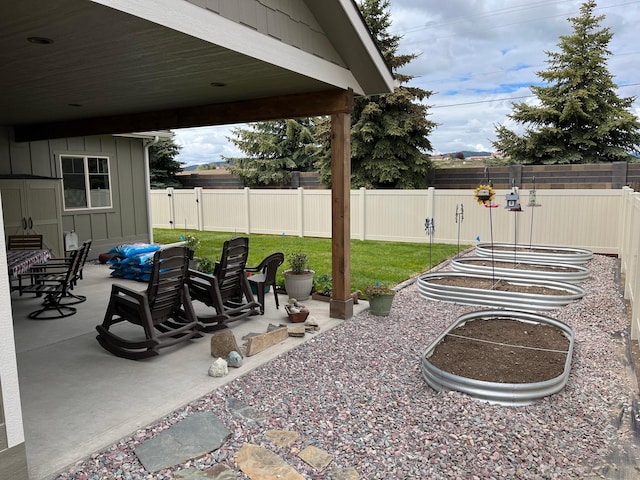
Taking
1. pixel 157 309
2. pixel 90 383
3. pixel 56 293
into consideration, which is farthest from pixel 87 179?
pixel 90 383

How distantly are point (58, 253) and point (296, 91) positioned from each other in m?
6.03

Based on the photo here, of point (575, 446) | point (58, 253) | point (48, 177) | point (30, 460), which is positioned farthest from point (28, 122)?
point (575, 446)

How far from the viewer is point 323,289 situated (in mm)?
6191

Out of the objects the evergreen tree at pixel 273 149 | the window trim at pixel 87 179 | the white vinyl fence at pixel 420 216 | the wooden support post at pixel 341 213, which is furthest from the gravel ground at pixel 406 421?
the evergreen tree at pixel 273 149

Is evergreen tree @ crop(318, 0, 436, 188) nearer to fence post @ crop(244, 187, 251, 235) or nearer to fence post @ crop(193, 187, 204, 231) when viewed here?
fence post @ crop(244, 187, 251, 235)

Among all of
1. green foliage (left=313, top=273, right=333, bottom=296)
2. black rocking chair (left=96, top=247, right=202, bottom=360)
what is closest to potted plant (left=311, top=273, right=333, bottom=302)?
green foliage (left=313, top=273, right=333, bottom=296)

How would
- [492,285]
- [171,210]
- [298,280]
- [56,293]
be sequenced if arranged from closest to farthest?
[56,293] < [298,280] < [492,285] < [171,210]

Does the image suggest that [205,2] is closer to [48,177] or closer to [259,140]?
[48,177]

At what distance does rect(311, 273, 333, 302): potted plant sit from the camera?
609cm

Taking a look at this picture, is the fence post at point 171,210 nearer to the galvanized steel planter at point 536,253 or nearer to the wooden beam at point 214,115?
the wooden beam at point 214,115

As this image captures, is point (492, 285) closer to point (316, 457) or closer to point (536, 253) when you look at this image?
point (536, 253)

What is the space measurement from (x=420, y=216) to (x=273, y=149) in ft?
31.3

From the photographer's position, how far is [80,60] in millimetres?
3838

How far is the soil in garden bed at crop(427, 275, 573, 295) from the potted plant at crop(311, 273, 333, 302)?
1866 millimetres
